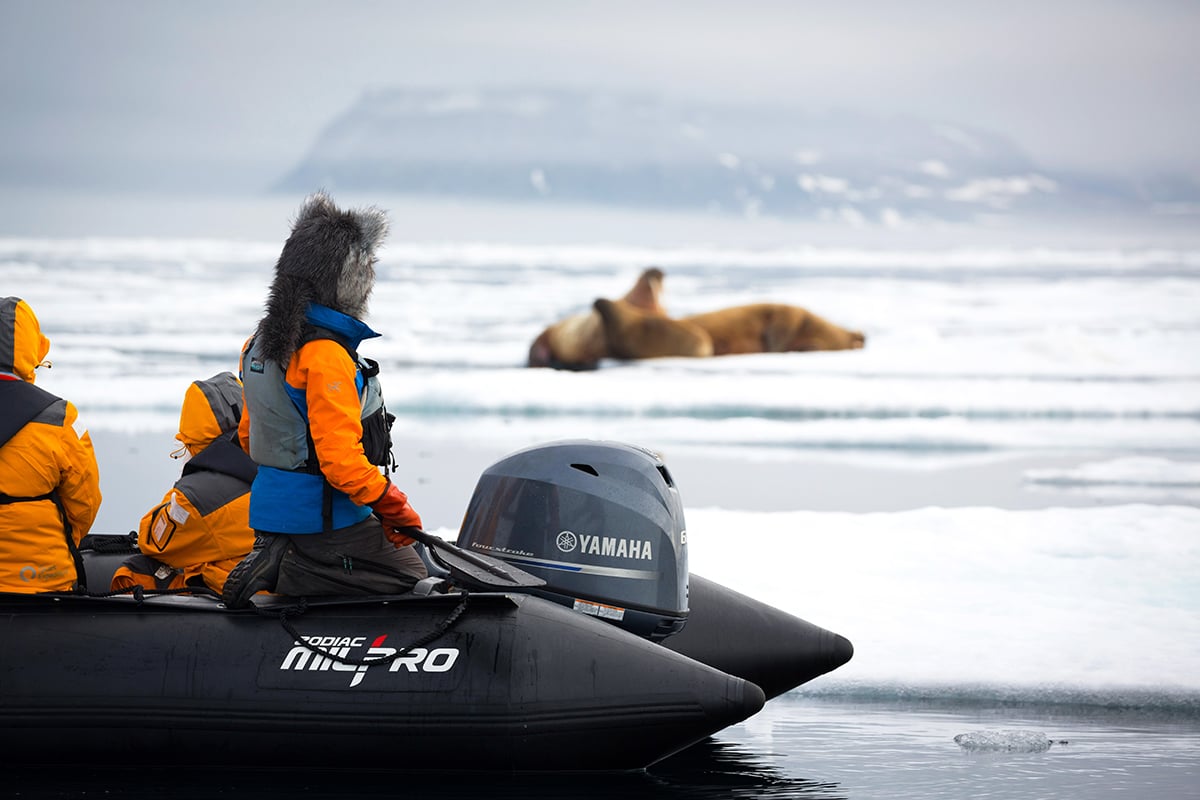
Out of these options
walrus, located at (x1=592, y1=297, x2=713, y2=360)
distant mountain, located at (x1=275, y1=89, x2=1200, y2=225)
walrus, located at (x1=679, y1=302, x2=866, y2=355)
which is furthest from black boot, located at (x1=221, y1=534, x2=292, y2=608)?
distant mountain, located at (x1=275, y1=89, x2=1200, y2=225)

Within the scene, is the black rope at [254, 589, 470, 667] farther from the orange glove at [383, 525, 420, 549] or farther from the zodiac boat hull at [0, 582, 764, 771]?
the orange glove at [383, 525, 420, 549]

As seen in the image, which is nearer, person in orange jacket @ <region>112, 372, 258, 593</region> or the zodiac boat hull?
the zodiac boat hull

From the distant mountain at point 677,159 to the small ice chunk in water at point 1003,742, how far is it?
2113 inches

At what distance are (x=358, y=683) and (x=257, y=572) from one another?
0.47m

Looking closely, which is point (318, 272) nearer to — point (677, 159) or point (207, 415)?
point (207, 415)

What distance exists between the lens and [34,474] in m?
4.77

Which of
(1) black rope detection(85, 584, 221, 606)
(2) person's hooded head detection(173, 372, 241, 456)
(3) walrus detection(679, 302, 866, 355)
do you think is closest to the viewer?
(1) black rope detection(85, 584, 221, 606)

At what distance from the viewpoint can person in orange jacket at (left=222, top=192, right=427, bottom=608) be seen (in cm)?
445

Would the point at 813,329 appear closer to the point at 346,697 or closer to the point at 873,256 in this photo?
the point at 346,697

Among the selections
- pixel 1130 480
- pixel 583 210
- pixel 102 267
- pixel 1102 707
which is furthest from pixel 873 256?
pixel 1102 707

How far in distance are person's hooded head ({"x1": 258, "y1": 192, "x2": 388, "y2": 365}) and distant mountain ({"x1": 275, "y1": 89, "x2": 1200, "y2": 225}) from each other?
54.2 m

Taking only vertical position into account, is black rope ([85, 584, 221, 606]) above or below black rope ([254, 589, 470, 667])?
above

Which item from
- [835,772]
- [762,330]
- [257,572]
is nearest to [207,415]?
[257,572]

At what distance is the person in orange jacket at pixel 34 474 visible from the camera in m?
4.75
